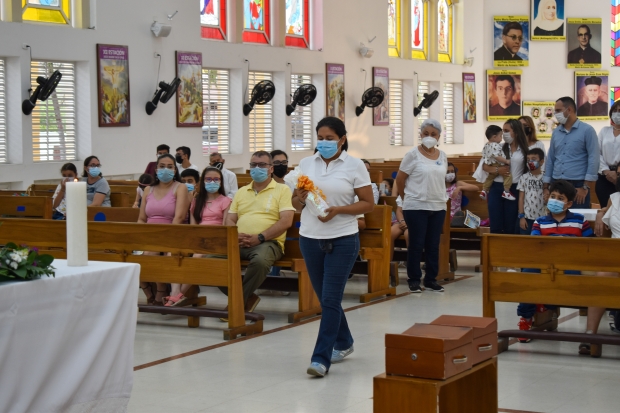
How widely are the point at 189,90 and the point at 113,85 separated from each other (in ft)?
5.86

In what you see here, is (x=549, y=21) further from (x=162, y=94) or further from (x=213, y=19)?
(x=162, y=94)

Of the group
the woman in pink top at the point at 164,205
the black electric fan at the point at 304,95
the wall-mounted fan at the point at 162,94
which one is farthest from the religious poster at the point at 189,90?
the woman in pink top at the point at 164,205

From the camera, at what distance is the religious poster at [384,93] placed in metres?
21.1

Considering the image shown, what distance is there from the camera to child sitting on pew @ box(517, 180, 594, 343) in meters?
6.68

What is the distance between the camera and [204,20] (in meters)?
17.1

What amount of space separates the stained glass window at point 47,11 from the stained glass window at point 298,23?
19.0ft

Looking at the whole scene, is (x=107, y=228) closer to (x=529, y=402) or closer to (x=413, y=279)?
(x=413, y=279)

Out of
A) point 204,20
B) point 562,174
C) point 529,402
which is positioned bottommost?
point 529,402

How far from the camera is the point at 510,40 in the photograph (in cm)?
2617

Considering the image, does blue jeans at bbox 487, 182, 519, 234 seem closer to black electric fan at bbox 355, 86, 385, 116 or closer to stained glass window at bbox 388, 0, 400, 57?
black electric fan at bbox 355, 86, 385, 116

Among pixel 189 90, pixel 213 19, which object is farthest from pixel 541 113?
pixel 189 90

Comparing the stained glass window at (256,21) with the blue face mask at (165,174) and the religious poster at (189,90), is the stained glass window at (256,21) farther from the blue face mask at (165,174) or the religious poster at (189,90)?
the blue face mask at (165,174)

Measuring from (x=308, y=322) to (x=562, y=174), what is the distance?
2923mm

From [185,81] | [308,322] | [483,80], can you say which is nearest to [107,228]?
[308,322]
